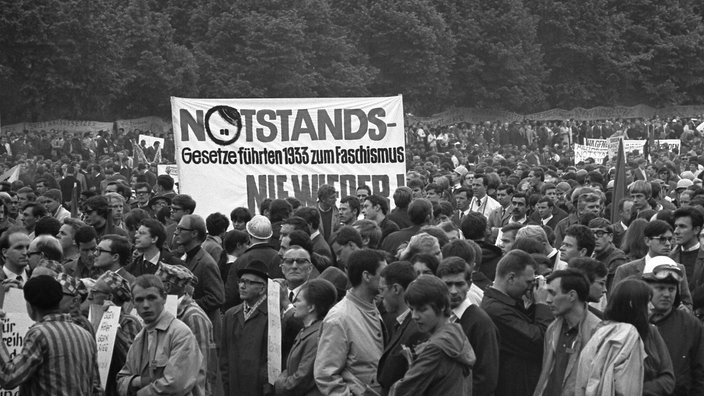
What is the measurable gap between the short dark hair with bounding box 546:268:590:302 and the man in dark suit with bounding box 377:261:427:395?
81cm

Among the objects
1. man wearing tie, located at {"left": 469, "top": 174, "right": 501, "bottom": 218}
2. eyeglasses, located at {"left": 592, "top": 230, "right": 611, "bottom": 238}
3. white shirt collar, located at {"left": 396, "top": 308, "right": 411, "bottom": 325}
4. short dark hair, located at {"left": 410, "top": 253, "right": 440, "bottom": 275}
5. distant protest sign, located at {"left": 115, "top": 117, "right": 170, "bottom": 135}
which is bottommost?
distant protest sign, located at {"left": 115, "top": 117, "right": 170, "bottom": 135}

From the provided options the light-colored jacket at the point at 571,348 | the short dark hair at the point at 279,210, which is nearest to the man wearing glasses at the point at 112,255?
the short dark hair at the point at 279,210

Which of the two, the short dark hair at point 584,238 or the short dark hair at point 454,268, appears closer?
the short dark hair at point 454,268

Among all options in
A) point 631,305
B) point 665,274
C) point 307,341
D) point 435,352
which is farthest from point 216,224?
point 631,305

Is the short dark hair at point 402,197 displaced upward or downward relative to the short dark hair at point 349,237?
downward

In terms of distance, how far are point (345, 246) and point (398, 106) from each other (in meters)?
5.84

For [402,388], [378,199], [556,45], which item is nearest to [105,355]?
[402,388]

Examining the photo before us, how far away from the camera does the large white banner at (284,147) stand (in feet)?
53.7

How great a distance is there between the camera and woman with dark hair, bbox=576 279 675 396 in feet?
23.8

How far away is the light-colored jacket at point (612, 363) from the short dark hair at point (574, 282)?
0.42m

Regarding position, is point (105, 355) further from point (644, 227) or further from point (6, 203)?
point (6, 203)

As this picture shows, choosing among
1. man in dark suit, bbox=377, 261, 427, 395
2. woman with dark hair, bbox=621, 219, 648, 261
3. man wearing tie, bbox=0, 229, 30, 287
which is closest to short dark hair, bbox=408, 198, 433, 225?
woman with dark hair, bbox=621, 219, 648, 261

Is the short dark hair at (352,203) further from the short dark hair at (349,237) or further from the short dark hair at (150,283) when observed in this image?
the short dark hair at (150,283)

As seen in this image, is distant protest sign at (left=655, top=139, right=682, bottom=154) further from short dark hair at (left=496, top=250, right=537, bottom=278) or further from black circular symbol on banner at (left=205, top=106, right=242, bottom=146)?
short dark hair at (left=496, top=250, right=537, bottom=278)
